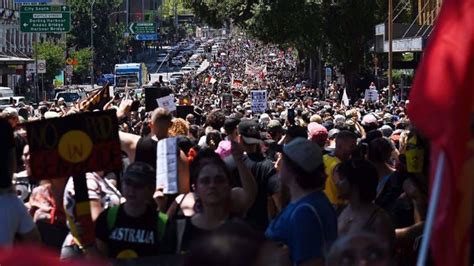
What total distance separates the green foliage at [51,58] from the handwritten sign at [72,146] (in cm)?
7317

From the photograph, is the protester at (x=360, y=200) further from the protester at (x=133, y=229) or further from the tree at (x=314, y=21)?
the tree at (x=314, y=21)

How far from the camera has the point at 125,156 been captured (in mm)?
10250

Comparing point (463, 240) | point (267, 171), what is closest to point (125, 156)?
point (267, 171)

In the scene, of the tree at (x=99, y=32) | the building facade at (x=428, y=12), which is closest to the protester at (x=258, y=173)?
the building facade at (x=428, y=12)

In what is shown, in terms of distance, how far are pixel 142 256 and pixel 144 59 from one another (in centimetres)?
14156

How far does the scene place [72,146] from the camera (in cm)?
662

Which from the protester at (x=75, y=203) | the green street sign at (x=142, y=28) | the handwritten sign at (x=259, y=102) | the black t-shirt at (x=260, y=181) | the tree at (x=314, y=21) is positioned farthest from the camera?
the green street sign at (x=142, y=28)

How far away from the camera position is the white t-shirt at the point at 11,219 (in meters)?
6.22

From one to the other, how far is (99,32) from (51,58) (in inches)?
1151

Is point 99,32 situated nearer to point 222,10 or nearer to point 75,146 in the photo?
point 222,10

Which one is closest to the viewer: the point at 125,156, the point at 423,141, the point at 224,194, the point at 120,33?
the point at 224,194

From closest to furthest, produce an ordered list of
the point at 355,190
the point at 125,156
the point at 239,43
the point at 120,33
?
1. the point at 355,190
2. the point at 125,156
3. the point at 120,33
4. the point at 239,43

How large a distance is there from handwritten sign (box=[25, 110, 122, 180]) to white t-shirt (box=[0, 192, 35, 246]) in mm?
230

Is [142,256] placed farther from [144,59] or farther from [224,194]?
[144,59]
